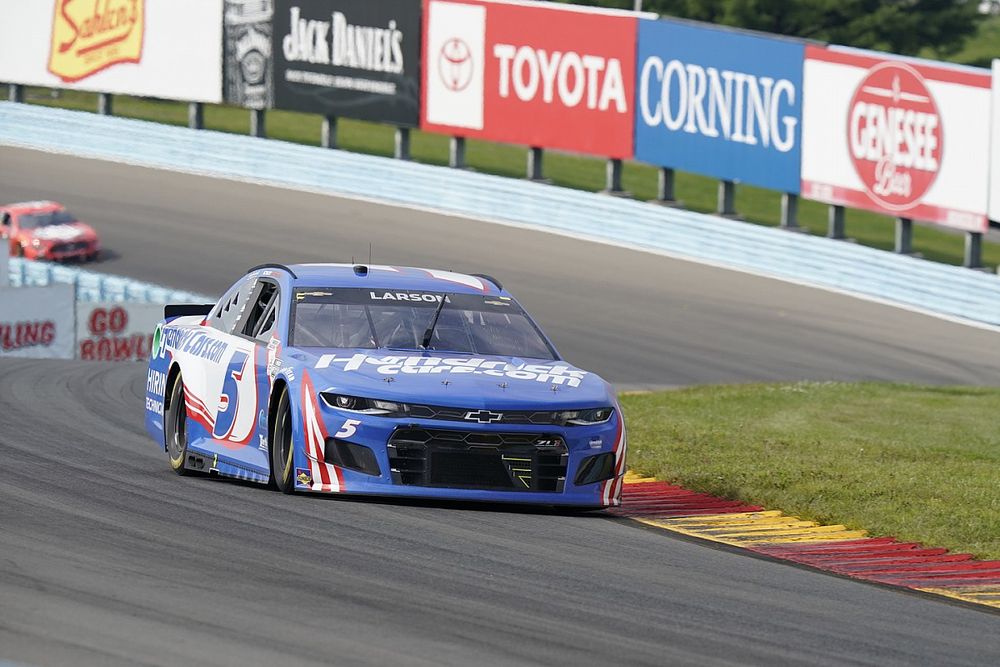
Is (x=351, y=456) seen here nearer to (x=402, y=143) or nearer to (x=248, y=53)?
(x=402, y=143)

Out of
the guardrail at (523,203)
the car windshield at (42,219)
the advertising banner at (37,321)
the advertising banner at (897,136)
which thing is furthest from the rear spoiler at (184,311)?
the car windshield at (42,219)

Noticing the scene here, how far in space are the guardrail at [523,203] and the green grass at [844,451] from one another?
680 centimetres

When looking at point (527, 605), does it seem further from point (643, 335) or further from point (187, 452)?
point (643, 335)

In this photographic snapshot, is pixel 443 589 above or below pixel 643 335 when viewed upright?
above

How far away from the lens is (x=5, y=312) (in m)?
26.4

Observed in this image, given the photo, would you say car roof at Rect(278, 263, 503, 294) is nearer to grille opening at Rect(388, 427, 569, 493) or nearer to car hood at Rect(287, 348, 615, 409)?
car hood at Rect(287, 348, 615, 409)

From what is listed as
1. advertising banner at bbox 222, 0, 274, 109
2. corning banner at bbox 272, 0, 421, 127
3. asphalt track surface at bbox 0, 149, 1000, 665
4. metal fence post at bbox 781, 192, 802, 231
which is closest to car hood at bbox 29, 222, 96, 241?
corning banner at bbox 272, 0, 421, 127

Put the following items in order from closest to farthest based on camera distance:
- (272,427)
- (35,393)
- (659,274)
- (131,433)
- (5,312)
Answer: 1. (272,427)
2. (131,433)
3. (35,393)
4. (5,312)
5. (659,274)

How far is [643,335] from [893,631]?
61.9 ft

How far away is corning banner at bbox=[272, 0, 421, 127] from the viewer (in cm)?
3747

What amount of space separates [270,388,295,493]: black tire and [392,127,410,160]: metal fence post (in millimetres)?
28106

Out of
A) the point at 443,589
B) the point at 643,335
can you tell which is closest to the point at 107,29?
the point at 643,335

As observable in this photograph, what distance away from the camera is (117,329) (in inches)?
1074

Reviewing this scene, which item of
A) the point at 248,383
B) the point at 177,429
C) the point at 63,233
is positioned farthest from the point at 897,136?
the point at 248,383
